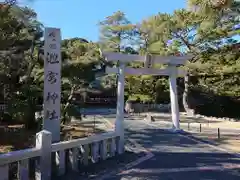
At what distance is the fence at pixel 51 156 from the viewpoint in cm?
618

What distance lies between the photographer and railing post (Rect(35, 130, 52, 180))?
6691 mm

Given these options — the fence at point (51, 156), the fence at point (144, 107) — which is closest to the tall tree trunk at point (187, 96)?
the fence at point (144, 107)

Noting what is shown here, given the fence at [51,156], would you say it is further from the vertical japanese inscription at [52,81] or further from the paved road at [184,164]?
the paved road at [184,164]

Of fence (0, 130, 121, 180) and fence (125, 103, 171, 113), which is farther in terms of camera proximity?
fence (125, 103, 171, 113)

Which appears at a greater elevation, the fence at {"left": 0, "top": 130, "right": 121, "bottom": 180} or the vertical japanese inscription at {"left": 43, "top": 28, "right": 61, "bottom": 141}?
the vertical japanese inscription at {"left": 43, "top": 28, "right": 61, "bottom": 141}

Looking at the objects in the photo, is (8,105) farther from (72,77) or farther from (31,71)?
(72,77)

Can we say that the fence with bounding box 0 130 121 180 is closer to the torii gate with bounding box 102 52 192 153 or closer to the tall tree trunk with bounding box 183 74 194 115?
the torii gate with bounding box 102 52 192 153

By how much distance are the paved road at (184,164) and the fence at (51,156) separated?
110 cm

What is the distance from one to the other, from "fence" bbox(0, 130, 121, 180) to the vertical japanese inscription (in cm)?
74

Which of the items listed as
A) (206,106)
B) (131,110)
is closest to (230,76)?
(206,106)

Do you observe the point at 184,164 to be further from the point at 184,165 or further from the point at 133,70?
the point at 133,70

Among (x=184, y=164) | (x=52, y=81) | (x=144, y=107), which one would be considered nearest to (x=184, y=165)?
(x=184, y=164)

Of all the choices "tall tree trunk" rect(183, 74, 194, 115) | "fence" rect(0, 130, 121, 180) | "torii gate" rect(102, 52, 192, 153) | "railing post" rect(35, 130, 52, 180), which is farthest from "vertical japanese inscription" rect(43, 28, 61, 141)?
"tall tree trunk" rect(183, 74, 194, 115)

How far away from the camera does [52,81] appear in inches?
325
